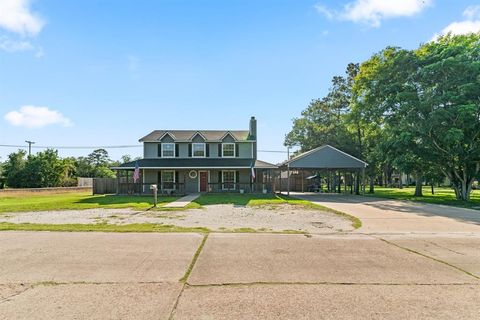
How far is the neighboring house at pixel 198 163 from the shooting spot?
29719 mm

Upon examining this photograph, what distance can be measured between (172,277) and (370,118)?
27233 mm

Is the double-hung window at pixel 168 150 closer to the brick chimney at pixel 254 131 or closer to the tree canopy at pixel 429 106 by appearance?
the brick chimney at pixel 254 131

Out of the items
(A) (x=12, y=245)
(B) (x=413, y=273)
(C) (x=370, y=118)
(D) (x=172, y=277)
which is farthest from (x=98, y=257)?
(C) (x=370, y=118)

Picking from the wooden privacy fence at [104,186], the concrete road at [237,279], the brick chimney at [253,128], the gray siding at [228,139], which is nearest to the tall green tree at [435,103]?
the brick chimney at [253,128]

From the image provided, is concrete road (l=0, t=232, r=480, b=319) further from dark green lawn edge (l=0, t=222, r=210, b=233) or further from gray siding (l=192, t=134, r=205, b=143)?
gray siding (l=192, t=134, r=205, b=143)

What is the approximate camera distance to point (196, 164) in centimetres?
2964

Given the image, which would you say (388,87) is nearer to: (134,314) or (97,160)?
(134,314)

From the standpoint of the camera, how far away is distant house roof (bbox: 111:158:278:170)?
94.0ft

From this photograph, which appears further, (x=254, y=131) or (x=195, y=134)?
(x=254, y=131)

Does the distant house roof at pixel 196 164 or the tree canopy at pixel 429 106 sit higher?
the tree canopy at pixel 429 106

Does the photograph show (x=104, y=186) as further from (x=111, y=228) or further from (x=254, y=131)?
(x=111, y=228)

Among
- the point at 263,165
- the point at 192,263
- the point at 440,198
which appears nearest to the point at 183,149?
the point at 263,165

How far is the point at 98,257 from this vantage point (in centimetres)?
663

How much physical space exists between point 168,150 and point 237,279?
26918 millimetres
